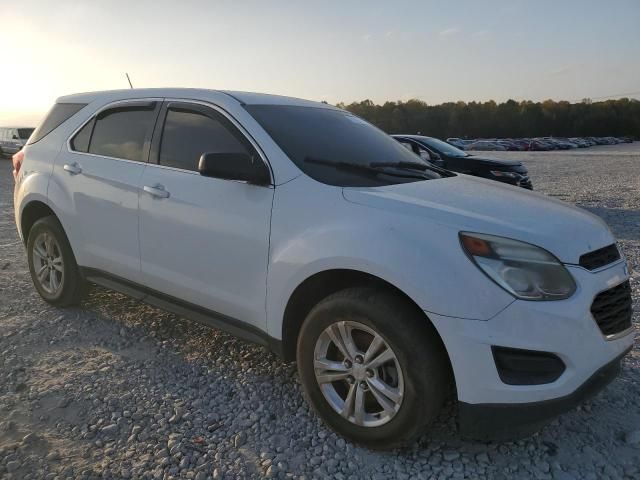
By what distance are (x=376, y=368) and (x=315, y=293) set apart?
525mm

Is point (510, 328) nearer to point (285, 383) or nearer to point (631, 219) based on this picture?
point (285, 383)

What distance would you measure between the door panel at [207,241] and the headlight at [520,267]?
116cm

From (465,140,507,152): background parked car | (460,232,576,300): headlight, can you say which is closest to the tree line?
(465,140,507,152): background parked car

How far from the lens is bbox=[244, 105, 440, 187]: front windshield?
3.00 m

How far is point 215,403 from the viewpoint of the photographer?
3.12 meters

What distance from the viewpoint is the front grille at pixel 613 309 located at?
94.0 inches

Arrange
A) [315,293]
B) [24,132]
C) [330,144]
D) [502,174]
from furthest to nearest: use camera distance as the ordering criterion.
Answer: [24,132] < [502,174] < [330,144] < [315,293]

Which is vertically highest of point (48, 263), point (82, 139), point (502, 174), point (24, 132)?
point (82, 139)

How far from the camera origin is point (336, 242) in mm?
2598

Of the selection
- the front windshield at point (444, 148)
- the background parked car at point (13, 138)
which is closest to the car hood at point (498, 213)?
the front windshield at point (444, 148)

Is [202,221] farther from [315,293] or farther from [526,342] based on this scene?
[526,342]

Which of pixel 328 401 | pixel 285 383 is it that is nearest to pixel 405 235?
pixel 328 401

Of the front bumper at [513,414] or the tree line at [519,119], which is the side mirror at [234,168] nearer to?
the front bumper at [513,414]

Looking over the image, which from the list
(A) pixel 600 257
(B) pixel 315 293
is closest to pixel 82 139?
(B) pixel 315 293
